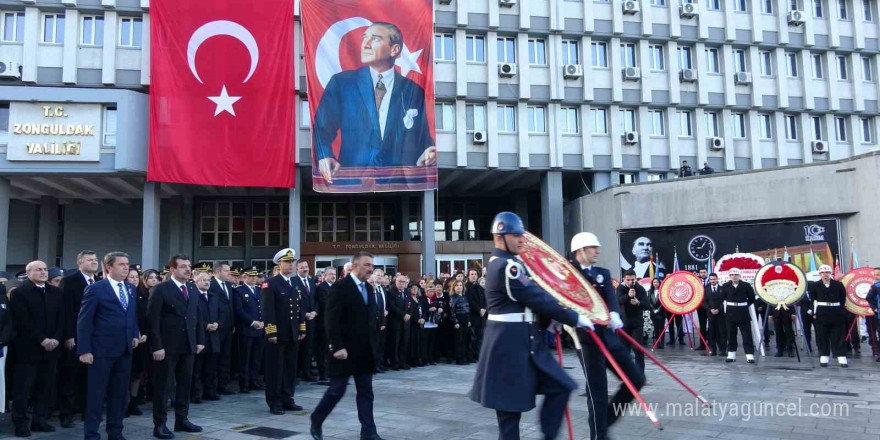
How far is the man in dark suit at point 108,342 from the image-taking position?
6.28m

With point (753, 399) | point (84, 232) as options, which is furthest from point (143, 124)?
point (753, 399)

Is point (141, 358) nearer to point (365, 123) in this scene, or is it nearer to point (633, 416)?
point (633, 416)

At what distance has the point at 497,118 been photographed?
2838 cm

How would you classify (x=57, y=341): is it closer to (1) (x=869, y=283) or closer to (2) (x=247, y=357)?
(2) (x=247, y=357)

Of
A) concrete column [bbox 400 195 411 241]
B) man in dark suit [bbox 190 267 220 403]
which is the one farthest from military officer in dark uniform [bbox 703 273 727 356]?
concrete column [bbox 400 195 411 241]

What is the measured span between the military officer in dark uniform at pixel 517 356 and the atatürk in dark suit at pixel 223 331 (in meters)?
6.66

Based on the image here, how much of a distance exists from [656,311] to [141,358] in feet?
43.3

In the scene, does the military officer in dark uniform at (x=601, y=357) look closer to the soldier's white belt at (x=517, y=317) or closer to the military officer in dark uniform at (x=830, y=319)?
the soldier's white belt at (x=517, y=317)

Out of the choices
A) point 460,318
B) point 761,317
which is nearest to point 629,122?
point 761,317

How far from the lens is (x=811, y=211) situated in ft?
72.1

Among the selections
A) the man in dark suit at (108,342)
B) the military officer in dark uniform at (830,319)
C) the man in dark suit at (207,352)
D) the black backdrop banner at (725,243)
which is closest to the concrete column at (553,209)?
the black backdrop banner at (725,243)

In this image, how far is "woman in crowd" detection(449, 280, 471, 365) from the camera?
14430 millimetres

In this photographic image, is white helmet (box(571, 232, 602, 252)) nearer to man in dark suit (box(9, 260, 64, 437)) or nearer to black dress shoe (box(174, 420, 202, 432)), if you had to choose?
black dress shoe (box(174, 420, 202, 432))

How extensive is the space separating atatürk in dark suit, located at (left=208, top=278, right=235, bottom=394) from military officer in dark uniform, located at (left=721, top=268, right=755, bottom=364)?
10412mm
